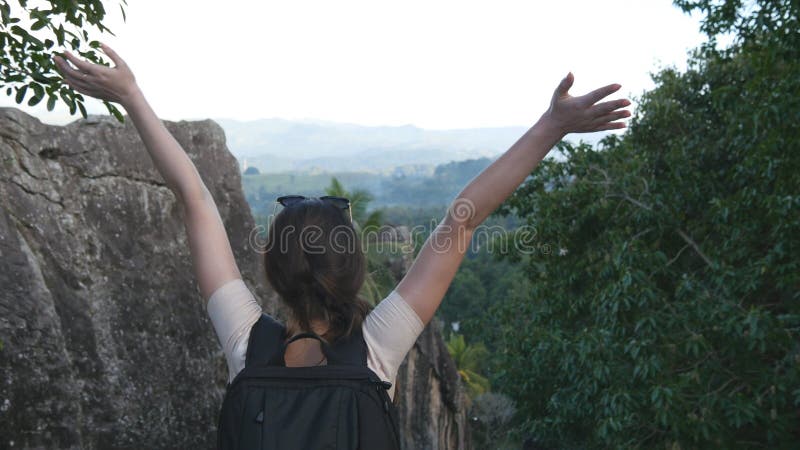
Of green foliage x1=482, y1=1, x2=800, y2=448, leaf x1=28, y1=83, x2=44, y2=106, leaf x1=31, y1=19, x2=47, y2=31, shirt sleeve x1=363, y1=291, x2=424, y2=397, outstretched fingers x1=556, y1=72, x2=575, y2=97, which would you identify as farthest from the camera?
green foliage x1=482, y1=1, x2=800, y2=448

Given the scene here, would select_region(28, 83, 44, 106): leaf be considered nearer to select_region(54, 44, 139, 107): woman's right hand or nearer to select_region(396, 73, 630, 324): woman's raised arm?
select_region(54, 44, 139, 107): woman's right hand

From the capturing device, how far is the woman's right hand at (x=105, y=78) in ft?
5.96

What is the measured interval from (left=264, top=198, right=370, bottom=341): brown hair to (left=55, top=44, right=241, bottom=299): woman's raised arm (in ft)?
0.61

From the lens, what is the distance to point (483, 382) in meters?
32.1

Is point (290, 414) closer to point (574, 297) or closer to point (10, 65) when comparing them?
point (10, 65)

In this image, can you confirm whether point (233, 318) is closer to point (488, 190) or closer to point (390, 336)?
point (390, 336)

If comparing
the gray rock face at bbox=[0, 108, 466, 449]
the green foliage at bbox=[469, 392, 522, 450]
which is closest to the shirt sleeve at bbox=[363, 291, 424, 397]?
the gray rock face at bbox=[0, 108, 466, 449]

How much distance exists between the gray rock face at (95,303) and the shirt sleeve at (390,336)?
311cm

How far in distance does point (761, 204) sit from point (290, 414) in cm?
699

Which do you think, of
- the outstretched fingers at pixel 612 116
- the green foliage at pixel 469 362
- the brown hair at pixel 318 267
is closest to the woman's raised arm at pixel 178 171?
the brown hair at pixel 318 267

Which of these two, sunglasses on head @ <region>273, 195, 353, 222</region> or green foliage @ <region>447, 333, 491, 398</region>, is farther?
green foliage @ <region>447, 333, 491, 398</region>

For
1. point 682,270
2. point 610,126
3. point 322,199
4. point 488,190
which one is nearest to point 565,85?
point 610,126

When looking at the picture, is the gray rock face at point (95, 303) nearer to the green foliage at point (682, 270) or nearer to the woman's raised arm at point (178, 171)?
the woman's raised arm at point (178, 171)

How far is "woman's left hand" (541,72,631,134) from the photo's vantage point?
1.79 metres
